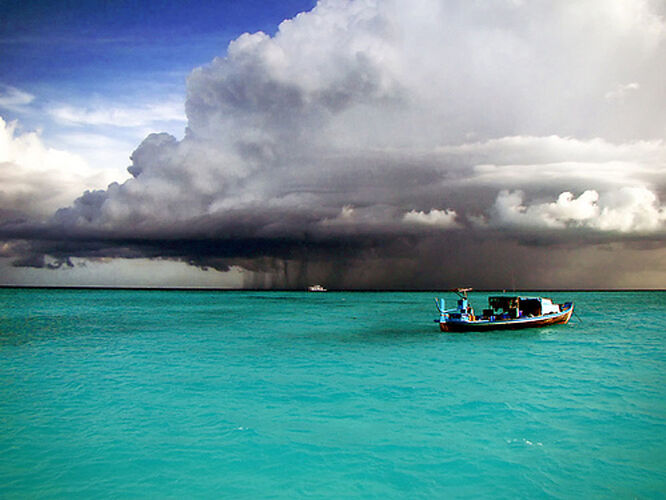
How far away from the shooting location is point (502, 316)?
152 feet

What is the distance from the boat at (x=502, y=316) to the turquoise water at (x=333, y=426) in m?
→ 12.8

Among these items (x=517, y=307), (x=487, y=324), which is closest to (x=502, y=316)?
(x=517, y=307)

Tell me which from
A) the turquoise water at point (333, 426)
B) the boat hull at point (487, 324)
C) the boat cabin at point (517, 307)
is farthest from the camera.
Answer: the boat cabin at point (517, 307)

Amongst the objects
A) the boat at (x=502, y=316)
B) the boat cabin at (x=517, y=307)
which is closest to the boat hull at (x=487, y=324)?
the boat at (x=502, y=316)

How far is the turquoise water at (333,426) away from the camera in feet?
37.4

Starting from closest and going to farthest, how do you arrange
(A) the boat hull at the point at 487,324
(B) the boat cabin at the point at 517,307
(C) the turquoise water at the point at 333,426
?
(C) the turquoise water at the point at 333,426
(A) the boat hull at the point at 487,324
(B) the boat cabin at the point at 517,307

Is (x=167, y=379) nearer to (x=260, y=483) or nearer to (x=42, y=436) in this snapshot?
(x=42, y=436)

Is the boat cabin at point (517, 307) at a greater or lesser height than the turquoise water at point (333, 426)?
greater

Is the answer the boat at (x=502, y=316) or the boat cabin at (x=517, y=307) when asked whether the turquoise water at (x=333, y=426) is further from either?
the boat cabin at (x=517, y=307)

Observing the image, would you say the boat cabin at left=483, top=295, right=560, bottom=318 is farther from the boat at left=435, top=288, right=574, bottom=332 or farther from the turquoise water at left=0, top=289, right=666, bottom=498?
the turquoise water at left=0, top=289, right=666, bottom=498

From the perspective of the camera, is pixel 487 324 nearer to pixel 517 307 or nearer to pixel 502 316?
pixel 502 316

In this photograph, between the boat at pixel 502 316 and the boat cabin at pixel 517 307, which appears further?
the boat cabin at pixel 517 307

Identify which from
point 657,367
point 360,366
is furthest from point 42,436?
point 657,367

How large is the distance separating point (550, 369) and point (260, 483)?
69.7ft
